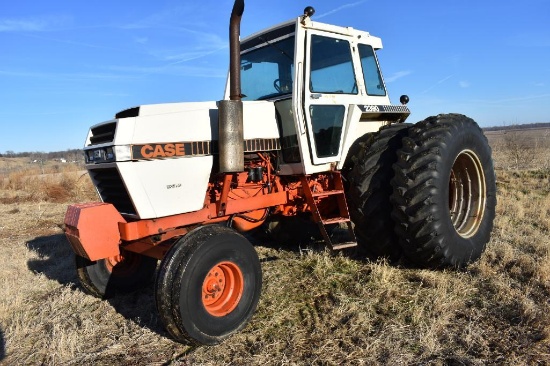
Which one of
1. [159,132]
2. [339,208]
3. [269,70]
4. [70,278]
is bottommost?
[70,278]

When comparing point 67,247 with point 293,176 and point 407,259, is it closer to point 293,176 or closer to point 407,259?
point 293,176

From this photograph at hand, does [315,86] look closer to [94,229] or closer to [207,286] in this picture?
[207,286]

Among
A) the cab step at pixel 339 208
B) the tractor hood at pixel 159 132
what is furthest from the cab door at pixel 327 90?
the tractor hood at pixel 159 132

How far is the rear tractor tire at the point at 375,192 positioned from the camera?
443 centimetres

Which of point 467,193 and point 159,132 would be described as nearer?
point 159,132

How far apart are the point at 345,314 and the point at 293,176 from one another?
1627 millimetres

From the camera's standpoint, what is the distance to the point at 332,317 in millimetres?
3592

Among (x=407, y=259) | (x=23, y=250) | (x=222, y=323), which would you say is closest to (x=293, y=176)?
(x=407, y=259)

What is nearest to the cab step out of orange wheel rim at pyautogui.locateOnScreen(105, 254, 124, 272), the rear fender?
the rear fender

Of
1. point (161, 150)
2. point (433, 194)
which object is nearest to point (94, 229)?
point (161, 150)

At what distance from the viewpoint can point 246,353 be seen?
3.17 m

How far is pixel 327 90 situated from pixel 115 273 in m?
2.92

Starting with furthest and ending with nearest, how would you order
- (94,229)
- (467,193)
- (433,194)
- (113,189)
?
(467,193), (433,194), (113,189), (94,229)

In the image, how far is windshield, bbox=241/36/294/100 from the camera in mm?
4613
